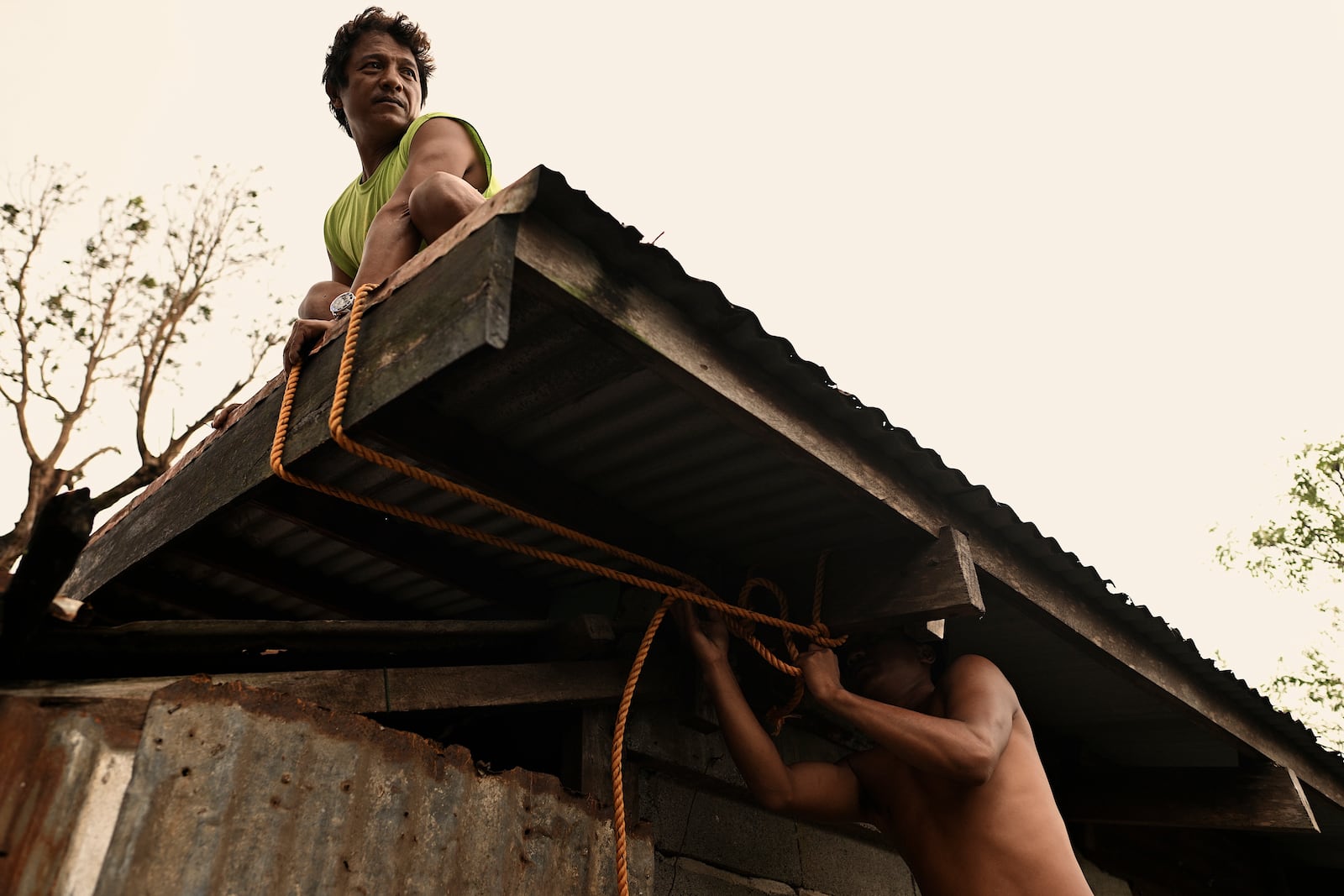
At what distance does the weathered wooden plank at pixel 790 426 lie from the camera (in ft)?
6.40

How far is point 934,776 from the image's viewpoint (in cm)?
300

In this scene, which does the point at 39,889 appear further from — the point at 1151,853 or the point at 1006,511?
the point at 1151,853

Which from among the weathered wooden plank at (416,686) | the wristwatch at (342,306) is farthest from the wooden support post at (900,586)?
the wristwatch at (342,306)

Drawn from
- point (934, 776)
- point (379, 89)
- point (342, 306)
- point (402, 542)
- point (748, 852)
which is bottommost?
point (748, 852)

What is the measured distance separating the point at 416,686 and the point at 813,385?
1336 millimetres

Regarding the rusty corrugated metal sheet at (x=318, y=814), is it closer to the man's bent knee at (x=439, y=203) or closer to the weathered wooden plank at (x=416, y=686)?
the weathered wooden plank at (x=416, y=686)

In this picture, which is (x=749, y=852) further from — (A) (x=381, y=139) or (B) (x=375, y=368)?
(A) (x=381, y=139)

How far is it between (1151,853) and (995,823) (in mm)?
4057

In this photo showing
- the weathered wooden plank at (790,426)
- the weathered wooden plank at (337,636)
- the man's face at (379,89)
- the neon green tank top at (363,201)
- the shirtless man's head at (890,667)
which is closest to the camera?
the weathered wooden plank at (790,426)

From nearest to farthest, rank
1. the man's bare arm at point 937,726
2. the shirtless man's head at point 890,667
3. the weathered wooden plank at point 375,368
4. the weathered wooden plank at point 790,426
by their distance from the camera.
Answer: the weathered wooden plank at point 375,368 → the weathered wooden plank at point 790,426 → the man's bare arm at point 937,726 → the shirtless man's head at point 890,667

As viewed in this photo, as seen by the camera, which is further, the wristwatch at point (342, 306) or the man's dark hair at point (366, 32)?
the man's dark hair at point (366, 32)

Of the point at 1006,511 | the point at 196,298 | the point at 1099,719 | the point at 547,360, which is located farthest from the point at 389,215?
the point at 196,298

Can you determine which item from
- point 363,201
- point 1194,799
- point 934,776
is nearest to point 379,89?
point 363,201

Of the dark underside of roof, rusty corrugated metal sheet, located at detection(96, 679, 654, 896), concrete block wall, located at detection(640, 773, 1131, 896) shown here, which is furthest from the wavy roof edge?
concrete block wall, located at detection(640, 773, 1131, 896)
